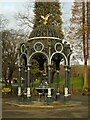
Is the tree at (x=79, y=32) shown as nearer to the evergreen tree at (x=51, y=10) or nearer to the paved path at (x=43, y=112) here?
→ the evergreen tree at (x=51, y=10)

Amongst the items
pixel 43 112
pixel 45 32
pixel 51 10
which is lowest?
pixel 43 112

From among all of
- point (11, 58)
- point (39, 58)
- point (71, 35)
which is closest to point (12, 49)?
point (11, 58)

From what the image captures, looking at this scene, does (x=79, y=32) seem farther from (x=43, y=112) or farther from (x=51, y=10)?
(x=43, y=112)

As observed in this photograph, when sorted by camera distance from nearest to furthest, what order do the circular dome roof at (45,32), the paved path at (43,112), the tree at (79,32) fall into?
the paved path at (43,112), the circular dome roof at (45,32), the tree at (79,32)

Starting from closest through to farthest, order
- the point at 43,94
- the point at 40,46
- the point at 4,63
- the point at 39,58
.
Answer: the point at 40,46, the point at 43,94, the point at 39,58, the point at 4,63

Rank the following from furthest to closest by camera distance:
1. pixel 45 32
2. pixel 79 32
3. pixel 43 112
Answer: pixel 79 32, pixel 45 32, pixel 43 112

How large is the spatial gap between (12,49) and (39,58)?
1661cm

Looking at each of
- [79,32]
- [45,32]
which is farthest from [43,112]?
[79,32]

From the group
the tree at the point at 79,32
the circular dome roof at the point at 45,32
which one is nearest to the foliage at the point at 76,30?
the tree at the point at 79,32

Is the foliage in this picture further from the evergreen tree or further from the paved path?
the paved path

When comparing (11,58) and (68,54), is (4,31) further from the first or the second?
(68,54)

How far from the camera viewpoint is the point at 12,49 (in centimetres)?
4544

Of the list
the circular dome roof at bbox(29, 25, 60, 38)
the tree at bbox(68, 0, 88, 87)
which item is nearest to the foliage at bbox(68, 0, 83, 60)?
the tree at bbox(68, 0, 88, 87)

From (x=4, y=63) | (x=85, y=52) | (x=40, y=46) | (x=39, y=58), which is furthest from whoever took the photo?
(x=4, y=63)
